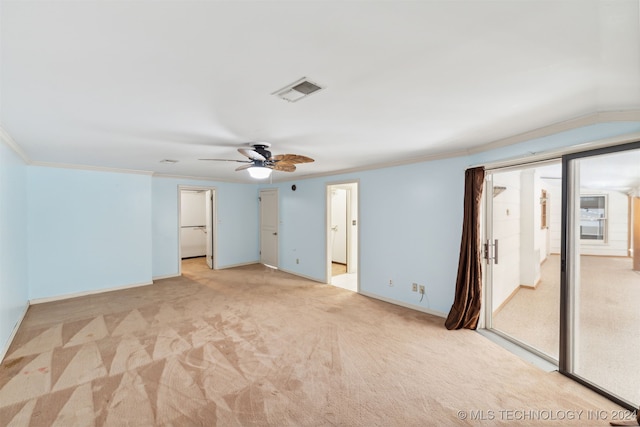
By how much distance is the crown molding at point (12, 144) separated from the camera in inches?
107

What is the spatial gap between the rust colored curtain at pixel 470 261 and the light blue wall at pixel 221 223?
524cm

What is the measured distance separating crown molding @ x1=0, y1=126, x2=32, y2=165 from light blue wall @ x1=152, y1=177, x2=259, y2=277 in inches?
81.9

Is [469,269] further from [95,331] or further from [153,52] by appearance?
[95,331]

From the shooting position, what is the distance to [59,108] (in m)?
2.08

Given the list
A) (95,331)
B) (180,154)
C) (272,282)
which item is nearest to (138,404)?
(95,331)

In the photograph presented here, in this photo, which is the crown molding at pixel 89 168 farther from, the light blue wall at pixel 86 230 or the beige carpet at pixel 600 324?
the beige carpet at pixel 600 324

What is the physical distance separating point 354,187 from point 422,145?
10.9 feet

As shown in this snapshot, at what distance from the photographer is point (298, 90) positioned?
178 cm

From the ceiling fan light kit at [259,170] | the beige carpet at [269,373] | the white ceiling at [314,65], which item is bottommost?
the beige carpet at [269,373]

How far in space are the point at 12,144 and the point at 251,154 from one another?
2725mm

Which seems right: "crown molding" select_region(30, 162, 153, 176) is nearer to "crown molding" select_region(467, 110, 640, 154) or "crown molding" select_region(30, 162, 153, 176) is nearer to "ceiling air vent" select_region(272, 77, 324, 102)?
"ceiling air vent" select_region(272, 77, 324, 102)

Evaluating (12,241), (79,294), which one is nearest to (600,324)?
(12,241)

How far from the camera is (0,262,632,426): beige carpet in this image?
2029mm

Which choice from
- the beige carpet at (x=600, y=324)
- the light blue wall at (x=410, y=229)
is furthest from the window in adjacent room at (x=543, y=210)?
the light blue wall at (x=410, y=229)
